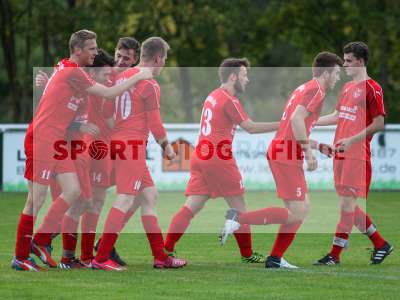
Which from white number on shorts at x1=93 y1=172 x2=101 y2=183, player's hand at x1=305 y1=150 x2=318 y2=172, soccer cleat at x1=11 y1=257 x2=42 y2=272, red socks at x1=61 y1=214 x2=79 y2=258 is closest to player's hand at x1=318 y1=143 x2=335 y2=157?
player's hand at x1=305 y1=150 x2=318 y2=172

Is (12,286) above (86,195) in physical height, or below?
below

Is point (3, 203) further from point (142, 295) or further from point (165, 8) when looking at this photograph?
point (165, 8)

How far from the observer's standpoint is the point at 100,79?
1113cm

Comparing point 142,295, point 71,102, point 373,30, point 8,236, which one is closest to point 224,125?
point 71,102

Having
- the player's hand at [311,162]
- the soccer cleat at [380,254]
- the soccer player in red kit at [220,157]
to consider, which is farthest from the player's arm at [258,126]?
the soccer cleat at [380,254]

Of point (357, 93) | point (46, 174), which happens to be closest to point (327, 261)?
point (357, 93)

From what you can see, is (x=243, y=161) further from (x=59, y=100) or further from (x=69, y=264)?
(x=59, y=100)

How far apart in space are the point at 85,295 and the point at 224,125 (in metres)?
3.27

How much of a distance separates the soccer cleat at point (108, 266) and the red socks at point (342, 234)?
239 centimetres

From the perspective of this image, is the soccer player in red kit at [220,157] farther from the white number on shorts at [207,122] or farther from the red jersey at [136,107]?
the red jersey at [136,107]

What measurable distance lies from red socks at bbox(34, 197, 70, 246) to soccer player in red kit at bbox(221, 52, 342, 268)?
165cm

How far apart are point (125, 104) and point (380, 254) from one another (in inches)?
130

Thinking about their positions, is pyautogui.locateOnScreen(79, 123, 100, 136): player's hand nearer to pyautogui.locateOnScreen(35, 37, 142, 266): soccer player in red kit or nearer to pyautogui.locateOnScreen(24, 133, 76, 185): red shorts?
pyautogui.locateOnScreen(35, 37, 142, 266): soccer player in red kit

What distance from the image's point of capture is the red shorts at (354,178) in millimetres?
11484
